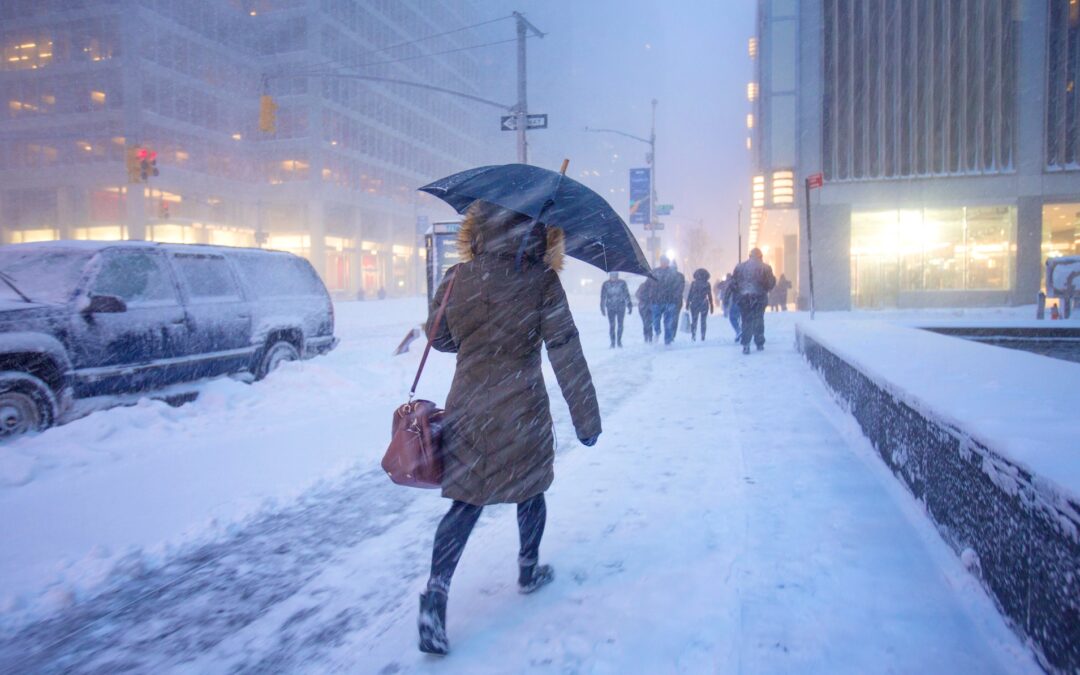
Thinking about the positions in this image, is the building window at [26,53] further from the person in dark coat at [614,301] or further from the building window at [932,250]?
the building window at [932,250]

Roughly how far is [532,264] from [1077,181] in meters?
31.4

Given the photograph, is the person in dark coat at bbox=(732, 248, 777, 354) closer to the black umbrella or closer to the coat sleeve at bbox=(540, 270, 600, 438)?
the black umbrella

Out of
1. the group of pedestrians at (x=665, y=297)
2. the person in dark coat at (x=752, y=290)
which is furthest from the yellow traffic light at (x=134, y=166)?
the person in dark coat at (x=752, y=290)

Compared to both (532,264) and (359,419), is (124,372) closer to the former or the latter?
(359,419)

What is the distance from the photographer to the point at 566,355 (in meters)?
2.86

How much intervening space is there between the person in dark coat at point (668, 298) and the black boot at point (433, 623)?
12.2 m

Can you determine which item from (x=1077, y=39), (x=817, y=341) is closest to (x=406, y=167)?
(x=1077, y=39)

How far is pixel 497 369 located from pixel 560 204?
79 centimetres

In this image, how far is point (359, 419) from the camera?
7.32 m

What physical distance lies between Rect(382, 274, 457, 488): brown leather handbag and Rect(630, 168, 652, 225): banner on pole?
2845 centimetres

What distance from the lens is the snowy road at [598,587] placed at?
2.71 metres

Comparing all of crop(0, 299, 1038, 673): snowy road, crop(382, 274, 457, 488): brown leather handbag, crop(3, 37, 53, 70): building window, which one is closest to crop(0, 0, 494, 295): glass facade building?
crop(3, 37, 53, 70): building window

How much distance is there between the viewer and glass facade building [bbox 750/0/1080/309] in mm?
25375

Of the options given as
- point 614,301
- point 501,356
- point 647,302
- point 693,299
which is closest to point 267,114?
point 614,301
